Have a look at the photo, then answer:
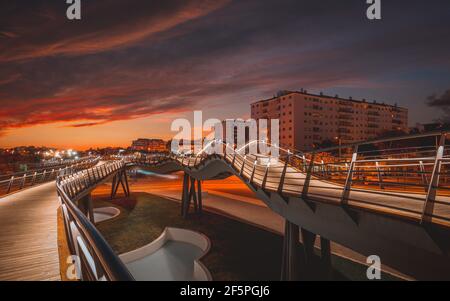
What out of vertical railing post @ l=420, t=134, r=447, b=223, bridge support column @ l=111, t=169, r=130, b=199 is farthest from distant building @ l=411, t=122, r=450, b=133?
bridge support column @ l=111, t=169, r=130, b=199

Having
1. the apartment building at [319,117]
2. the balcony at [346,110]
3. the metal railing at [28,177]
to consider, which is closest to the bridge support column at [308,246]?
the metal railing at [28,177]

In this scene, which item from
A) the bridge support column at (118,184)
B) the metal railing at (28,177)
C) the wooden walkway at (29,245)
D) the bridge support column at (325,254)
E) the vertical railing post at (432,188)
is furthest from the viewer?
the bridge support column at (118,184)

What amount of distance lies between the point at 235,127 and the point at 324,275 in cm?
12555

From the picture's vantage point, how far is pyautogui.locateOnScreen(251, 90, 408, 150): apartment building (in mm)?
90938

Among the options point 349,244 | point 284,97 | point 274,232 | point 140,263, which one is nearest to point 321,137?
point 284,97

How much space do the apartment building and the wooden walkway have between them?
84487 millimetres

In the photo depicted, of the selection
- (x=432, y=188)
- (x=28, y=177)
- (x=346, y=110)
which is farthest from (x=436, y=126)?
(x=346, y=110)

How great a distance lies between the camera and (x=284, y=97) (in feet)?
308

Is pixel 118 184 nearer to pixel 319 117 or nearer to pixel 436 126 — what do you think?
pixel 436 126

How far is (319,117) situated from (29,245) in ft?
317

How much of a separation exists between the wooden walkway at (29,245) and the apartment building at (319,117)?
8449 centimetres

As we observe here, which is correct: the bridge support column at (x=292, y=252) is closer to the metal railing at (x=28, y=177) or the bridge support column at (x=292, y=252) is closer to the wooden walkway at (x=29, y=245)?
the wooden walkway at (x=29, y=245)

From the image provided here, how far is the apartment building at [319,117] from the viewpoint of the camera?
90.9 meters

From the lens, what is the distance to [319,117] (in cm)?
9456
